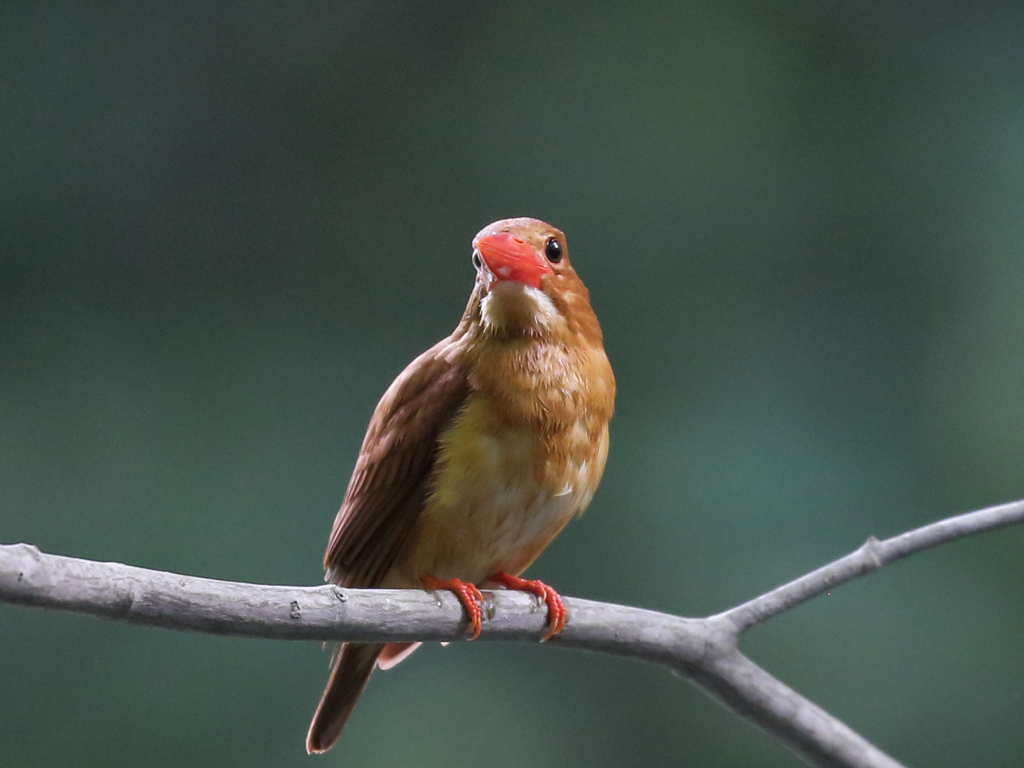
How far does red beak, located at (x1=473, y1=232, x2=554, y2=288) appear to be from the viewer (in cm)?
135

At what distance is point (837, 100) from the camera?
271cm

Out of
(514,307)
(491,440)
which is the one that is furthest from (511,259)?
(491,440)

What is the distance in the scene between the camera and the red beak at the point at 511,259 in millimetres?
1347

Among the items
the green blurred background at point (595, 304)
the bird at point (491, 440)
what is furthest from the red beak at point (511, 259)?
the green blurred background at point (595, 304)

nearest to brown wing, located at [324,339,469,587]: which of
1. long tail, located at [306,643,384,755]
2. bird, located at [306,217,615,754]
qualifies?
bird, located at [306,217,615,754]

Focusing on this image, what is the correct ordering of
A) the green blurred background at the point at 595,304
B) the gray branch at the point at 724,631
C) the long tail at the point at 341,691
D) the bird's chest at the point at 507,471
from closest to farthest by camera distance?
the gray branch at the point at 724,631 < the bird's chest at the point at 507,471 < the long tail at the point at 341,691 < the green blurred background at the point at 595,304

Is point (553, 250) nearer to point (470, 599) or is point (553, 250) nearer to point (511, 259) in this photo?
point (511, 259)

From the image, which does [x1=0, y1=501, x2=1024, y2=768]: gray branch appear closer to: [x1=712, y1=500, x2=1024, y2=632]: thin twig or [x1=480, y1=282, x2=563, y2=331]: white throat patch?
[x1=712, y1=500, x2=1024, y2=632]: thin twig

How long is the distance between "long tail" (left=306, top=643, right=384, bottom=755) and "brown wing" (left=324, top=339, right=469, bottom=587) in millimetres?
109

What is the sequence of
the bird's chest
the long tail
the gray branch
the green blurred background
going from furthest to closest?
the green blurred background
the long tail
the bird's chest
the gray branch

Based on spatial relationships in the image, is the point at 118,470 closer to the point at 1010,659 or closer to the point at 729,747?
the point at 729,747

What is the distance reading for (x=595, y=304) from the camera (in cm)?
261

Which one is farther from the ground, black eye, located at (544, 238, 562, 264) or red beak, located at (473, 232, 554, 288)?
black eye, located at (544, 238, 562, 264)

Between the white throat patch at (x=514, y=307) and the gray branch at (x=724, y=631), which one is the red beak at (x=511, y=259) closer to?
the white throat patch at (x=514, y=307)
